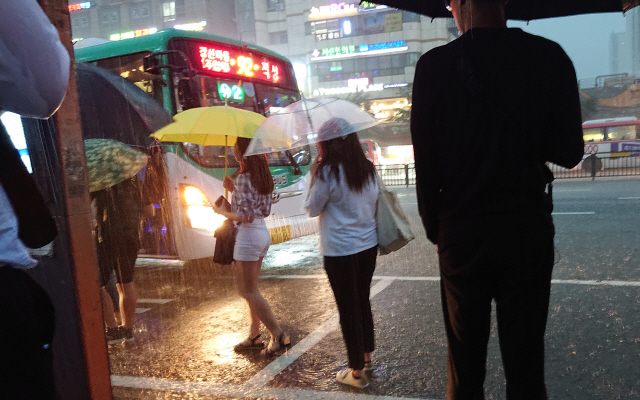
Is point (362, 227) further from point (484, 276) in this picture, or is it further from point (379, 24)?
point (379, 24)

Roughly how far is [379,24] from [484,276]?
56902mm

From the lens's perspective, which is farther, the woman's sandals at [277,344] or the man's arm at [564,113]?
the woman's sandals at [277,344]

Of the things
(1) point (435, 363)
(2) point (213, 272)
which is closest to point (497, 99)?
(1) point (435, 363)

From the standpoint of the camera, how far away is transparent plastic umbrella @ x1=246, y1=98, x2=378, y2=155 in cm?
367


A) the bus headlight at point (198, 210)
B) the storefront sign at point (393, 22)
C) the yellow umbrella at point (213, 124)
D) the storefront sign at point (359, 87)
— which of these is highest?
the storefront sign at point (393, 22)

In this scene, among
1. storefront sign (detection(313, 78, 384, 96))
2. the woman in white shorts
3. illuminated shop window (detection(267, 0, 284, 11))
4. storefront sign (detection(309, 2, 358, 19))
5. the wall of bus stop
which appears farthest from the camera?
illuminated shop window (detection(267, 0, 284, 11))

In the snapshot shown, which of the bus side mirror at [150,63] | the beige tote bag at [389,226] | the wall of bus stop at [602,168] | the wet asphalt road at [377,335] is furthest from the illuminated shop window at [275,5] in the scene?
the beige tote bag at [389,226]

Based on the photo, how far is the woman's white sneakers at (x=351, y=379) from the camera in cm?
365

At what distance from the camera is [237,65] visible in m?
8.12

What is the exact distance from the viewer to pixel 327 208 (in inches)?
145

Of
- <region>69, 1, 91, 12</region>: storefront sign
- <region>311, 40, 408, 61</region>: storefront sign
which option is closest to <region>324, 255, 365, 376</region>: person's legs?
<region>311, 40, 408, 61</region>: storefront sign

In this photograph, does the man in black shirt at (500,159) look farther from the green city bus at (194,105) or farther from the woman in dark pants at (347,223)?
the green city bus at (194,105)

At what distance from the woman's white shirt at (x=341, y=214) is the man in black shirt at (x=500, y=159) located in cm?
168

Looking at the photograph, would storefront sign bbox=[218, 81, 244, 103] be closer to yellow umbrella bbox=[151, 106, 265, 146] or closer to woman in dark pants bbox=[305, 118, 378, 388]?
yellow umbrella bbox=[151, 106, 265, 146]
